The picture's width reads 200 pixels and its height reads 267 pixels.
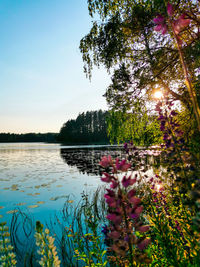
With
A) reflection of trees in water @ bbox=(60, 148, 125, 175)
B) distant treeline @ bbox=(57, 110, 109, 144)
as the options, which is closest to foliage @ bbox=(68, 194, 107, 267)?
reflection of trees in water @ bbox=(60, 148, 125, 175)

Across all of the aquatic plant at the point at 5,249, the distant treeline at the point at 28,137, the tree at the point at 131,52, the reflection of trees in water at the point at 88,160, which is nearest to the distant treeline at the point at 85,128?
the distant treeline at the point at 28,137

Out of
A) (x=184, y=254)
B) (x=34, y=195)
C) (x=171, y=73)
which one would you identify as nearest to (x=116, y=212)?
(x=184, y=254)

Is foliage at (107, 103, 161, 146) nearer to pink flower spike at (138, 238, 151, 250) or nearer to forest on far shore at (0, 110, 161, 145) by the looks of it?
forest on far shore at (0, 110, 161, 145)

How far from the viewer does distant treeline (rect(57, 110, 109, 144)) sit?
83.1 m

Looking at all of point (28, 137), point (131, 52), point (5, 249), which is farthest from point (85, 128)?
point (5, 249)

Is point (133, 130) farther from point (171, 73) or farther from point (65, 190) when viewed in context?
point (65, 190)

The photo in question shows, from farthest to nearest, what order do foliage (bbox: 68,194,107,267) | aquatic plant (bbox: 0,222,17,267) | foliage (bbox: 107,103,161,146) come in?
foliage (bbox: 107,103,161,146) → foliage (bbox: 68,194,107,267) → aquatic plant (bbox: 0,222,17,267)

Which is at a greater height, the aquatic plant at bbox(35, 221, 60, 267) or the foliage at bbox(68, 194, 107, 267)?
the aquatic plant at bbox(35, 221, 60, 267)

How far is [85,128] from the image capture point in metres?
86.8

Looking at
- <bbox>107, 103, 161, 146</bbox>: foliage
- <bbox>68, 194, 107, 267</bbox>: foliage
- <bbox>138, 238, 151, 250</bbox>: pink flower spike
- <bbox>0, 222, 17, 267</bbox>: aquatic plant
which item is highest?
<bbox>107, 103, 161, 146</bbox>: foliage

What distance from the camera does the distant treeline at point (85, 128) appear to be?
8312 cm

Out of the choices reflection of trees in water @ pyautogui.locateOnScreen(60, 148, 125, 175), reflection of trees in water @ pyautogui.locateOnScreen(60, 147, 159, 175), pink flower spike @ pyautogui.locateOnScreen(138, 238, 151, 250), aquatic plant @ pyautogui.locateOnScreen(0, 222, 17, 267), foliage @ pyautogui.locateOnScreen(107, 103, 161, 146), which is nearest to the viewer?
pink flower spike @ pyautogui.locateOnScreen(138, 238, 151, 250)

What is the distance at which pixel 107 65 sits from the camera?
5.62 meters

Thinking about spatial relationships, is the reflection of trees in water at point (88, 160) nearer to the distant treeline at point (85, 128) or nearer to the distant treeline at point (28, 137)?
the distant treeline at point (85, 128)
